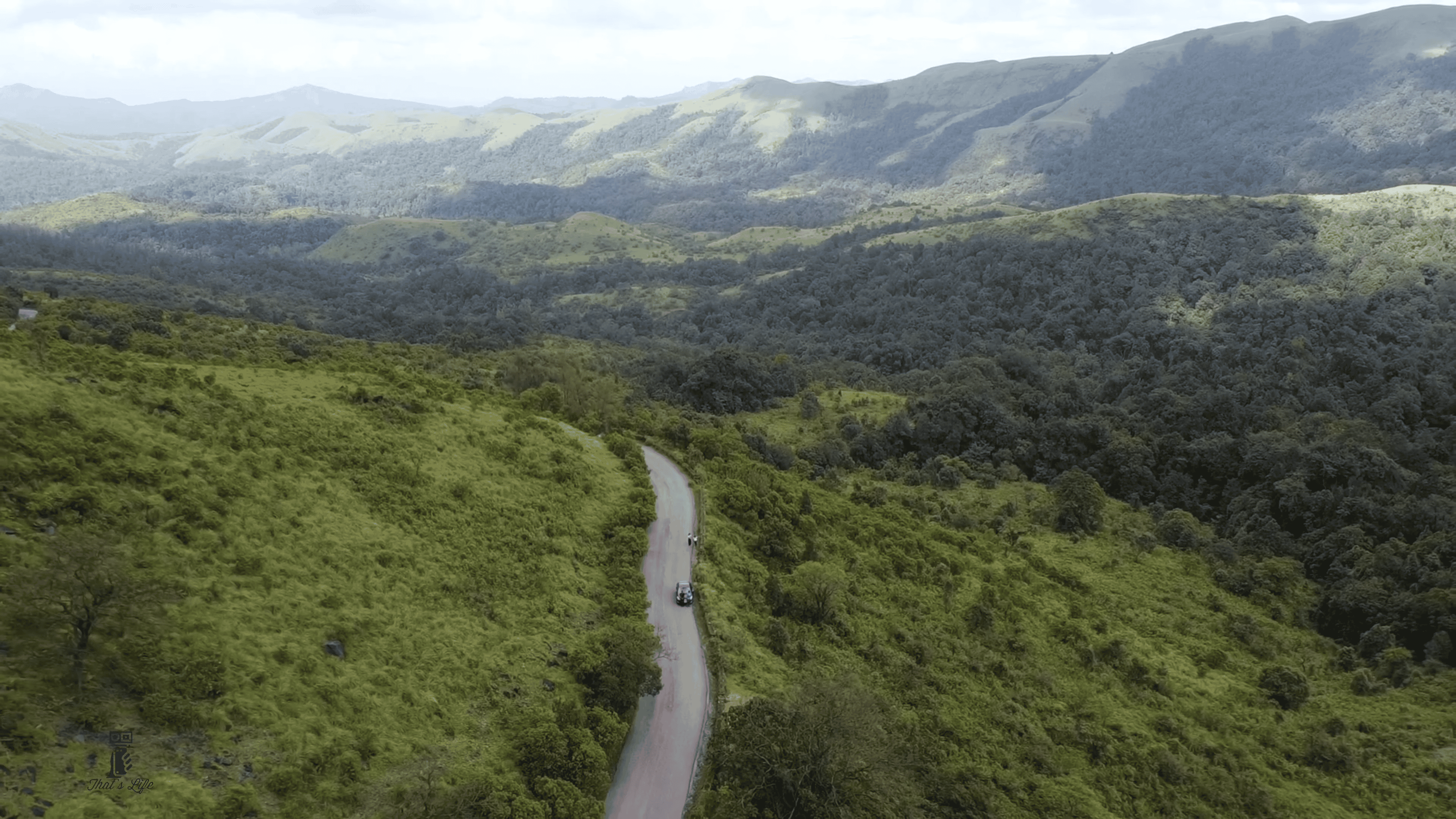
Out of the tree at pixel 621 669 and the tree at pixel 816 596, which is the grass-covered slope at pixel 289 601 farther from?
the tree at pixel 816 596

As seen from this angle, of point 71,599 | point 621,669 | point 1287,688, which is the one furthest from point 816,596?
→ point 71,599

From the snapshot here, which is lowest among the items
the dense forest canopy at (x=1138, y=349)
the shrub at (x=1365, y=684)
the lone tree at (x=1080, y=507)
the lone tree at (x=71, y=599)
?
the shrub at (x=1365, y=684)

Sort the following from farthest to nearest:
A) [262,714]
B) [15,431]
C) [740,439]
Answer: [740,439], [15,431], [262,714]

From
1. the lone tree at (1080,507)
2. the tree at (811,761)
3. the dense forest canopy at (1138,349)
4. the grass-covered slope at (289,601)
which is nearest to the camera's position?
the grass-covered slope at (289,601)

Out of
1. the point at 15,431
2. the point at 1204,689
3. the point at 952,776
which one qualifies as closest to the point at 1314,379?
the point at 1204,689

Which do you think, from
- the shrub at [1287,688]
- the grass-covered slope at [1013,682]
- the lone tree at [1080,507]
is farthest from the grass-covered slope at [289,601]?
the lone tree at [1080,507]

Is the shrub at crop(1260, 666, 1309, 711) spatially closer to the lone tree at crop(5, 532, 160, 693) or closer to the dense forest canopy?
the dense forest canopy

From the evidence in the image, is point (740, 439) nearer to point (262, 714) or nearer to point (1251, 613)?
point (1251, 613)
